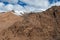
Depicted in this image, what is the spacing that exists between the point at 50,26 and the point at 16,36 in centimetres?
417

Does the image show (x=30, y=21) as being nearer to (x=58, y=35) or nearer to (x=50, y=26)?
(x=50, y=26)

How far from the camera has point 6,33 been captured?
20172mm

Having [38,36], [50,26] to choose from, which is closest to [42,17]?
[50,26]

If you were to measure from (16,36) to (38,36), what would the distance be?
250 centimetres

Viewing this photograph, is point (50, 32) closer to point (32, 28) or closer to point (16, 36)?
point (32, 28)

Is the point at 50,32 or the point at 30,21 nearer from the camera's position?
the point at 50,32

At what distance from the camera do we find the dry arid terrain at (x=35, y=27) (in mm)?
19516

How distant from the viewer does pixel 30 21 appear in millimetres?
21125

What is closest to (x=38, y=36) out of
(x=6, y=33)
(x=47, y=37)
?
(x=47, y=37)

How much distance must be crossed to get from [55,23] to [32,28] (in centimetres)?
290

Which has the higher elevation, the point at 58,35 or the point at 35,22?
the point at 35,22

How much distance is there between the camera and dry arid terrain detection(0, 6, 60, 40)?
768 inches

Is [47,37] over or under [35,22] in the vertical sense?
under

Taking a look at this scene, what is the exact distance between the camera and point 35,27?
2020 cm
